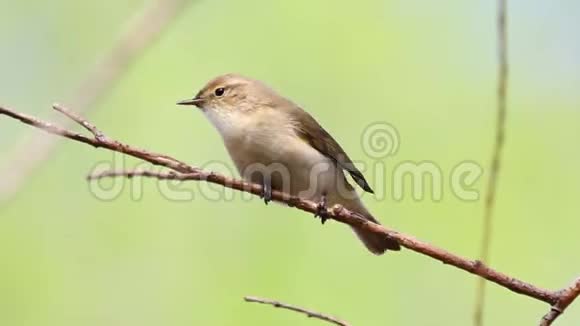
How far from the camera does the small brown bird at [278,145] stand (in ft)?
12.3

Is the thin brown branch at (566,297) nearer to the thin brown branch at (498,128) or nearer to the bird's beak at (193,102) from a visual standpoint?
the thin brown branch at (498,128)

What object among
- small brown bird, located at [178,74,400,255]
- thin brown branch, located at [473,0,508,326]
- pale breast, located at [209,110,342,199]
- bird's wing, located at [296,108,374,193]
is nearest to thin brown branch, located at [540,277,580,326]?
thin brown branch, located at [473,0,508,326]

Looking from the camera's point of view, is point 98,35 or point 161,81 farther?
point 98,35

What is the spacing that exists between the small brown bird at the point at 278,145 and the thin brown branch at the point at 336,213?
113cm

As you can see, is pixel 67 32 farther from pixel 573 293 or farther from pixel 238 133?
pixel 573 293

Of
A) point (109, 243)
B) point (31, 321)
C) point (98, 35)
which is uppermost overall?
point (98, 35)

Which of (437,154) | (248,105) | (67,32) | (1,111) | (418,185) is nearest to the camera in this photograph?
(1,111)

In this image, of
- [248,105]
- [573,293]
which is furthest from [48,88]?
[573,293]

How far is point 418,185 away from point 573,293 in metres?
2.88

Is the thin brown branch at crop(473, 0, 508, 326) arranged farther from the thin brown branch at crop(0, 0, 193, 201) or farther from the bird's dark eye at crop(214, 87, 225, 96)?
the bird's dark eye at crop(214, 87, 225, 96)

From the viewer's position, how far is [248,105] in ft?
13.4

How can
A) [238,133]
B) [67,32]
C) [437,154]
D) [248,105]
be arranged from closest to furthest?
[238,133]
[248,105]
[437,154]
[67,32]

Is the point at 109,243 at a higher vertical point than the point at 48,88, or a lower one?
lower

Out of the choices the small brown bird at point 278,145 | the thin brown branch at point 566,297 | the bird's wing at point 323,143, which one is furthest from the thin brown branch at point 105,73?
the bird's wing at point 323,143
